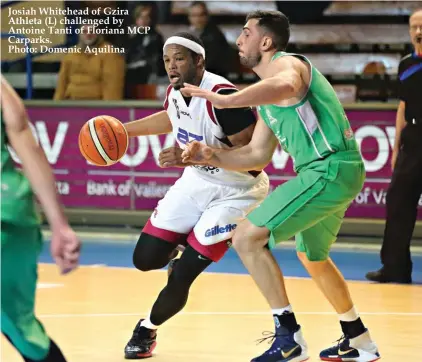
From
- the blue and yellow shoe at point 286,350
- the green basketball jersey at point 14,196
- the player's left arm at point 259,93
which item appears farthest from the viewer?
the blue and yellow shoe at point 286,350

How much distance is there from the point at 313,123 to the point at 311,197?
41cm

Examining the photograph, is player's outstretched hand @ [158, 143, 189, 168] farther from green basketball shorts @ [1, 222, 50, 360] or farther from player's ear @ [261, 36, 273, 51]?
green basketball shorts @ [1, 222, 50, 360]

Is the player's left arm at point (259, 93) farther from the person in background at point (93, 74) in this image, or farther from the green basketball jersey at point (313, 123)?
the person in background at point (93, 74)

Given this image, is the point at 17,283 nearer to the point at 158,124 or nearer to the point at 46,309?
the point at 158,124

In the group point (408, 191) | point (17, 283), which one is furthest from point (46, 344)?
point (408, 191)

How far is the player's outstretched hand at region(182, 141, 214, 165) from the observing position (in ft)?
20.5

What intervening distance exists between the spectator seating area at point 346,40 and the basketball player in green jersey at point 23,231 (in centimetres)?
943

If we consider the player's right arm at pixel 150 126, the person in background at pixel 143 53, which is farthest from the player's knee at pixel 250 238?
the person in background at pixel 143 53

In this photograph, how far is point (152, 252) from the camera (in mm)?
6984

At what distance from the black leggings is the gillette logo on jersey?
137 mm

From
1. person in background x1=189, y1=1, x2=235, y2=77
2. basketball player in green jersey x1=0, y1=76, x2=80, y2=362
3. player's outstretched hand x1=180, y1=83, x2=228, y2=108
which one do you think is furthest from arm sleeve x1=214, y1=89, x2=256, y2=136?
person in background x1=189, y1=1, x2=235, y2=77

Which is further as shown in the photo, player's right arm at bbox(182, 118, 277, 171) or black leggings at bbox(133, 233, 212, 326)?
black leggings at bbox(133, 233, 212, 326)

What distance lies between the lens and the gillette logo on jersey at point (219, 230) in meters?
6.87

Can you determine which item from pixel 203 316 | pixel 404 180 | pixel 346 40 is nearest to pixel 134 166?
pixel 346 40
